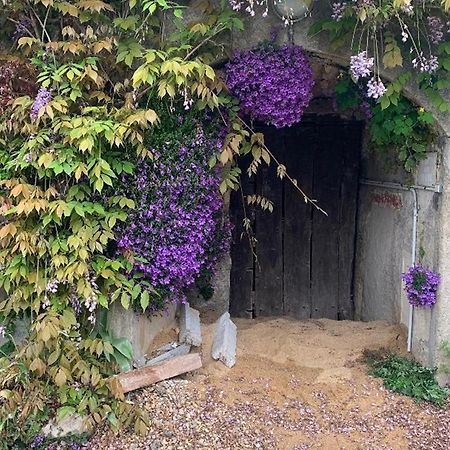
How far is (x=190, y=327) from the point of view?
403 cm

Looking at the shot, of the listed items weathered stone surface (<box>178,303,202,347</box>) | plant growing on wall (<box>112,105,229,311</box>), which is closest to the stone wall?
plant growing on wall (<box>112,105,229,311</box>)

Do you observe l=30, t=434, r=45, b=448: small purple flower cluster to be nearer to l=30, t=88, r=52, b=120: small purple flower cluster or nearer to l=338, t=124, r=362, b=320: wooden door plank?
l=30, t=88, r=52, b=120: small purple flower cluster

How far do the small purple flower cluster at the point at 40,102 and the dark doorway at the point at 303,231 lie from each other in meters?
2.22

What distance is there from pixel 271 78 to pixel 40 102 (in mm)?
1412

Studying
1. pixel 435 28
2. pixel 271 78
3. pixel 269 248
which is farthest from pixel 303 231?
pixel 435 28

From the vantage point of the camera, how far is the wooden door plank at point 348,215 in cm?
540

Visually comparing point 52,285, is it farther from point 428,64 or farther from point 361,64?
point 428,64

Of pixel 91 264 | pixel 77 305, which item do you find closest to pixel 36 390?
pixel 77 305

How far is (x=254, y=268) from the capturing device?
543cm

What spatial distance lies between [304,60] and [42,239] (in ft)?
6.50

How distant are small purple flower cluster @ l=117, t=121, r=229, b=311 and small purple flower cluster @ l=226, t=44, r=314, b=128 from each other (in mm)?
366

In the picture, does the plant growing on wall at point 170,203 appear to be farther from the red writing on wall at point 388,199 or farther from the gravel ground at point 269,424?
the red writing on wall at point 388,199

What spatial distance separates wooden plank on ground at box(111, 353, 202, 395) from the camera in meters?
3.48

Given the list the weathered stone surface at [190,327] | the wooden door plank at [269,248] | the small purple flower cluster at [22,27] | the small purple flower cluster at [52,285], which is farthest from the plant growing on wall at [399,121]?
the small purple flower cluster at [52,285]
